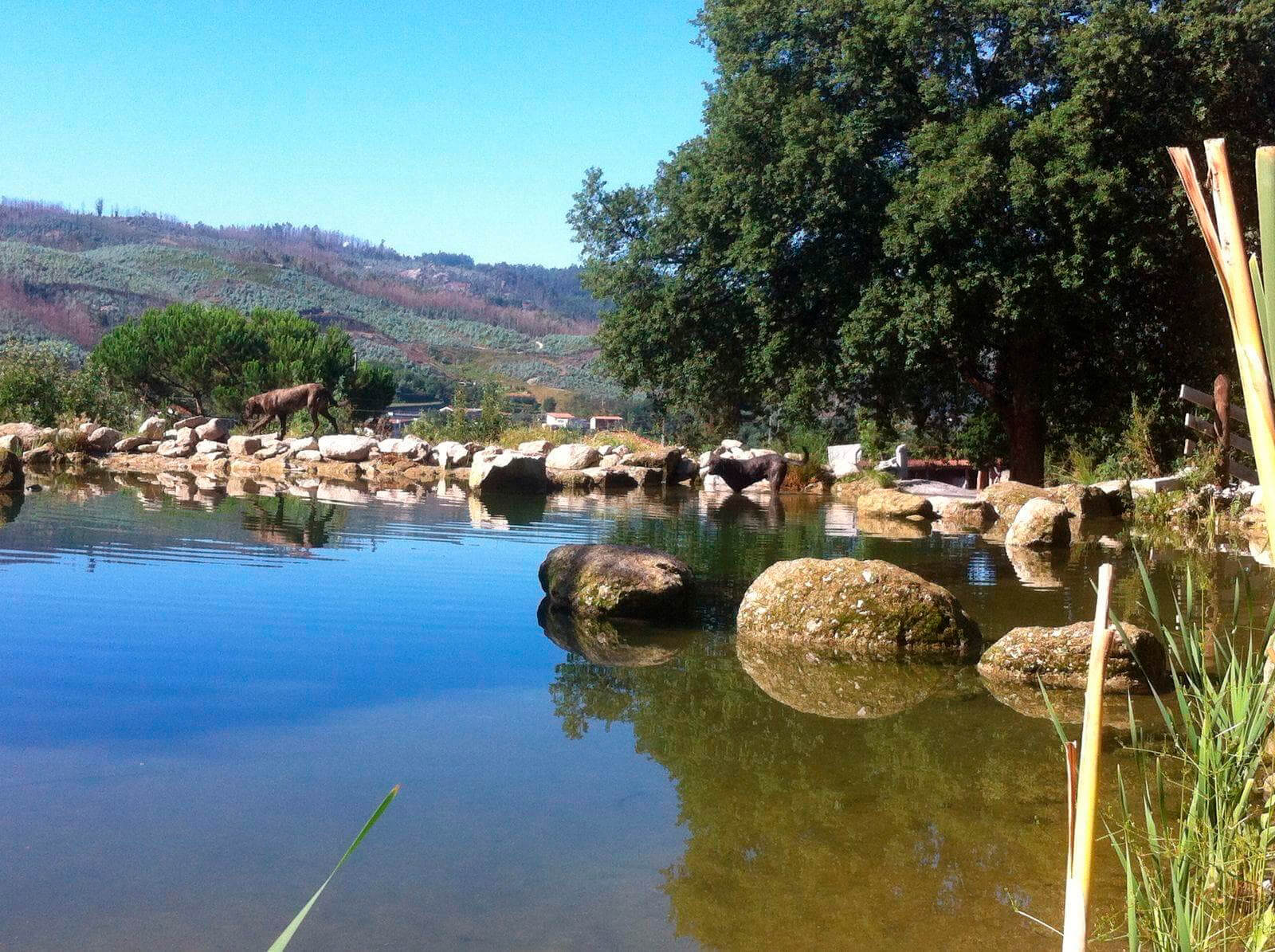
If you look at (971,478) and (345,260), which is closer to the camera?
(971,478)

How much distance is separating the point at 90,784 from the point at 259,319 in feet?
119

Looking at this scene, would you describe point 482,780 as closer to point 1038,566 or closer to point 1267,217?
point 1267,217

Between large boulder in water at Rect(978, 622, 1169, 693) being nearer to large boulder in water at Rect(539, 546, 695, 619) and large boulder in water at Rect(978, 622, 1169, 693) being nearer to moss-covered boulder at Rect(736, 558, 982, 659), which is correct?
moss-covered boulder at Rect(736, 558, 982, 659)

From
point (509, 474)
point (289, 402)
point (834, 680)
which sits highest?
point (289, 402)

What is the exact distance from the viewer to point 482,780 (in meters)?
4.56

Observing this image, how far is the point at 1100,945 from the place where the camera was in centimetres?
323

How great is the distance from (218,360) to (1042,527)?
29751mm

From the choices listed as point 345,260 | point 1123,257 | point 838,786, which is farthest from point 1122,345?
point 345,260

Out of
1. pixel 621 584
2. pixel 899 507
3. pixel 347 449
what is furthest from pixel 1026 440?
pixel 347 449

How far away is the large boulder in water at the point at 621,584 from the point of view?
26.8ft

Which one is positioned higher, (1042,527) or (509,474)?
(509,474)

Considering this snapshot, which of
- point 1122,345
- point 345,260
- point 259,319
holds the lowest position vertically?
point 1122,345

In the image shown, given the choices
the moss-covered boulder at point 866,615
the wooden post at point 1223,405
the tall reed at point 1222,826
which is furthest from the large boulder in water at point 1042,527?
the wooden post at point 1223,405

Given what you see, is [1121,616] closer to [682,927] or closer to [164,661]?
[682,927]
